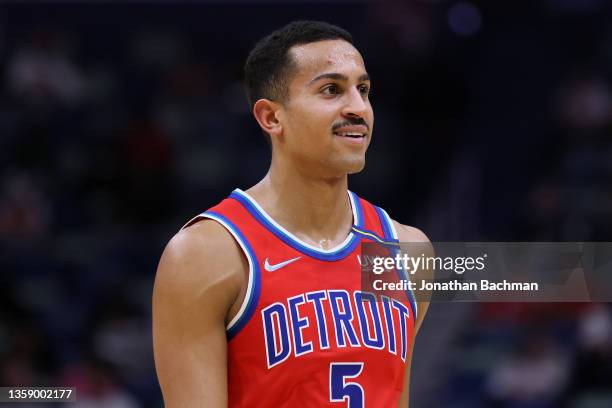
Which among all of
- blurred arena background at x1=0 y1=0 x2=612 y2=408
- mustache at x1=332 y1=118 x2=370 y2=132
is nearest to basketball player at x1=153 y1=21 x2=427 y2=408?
mustache at x1=332 y1=118 x2=370 y2=132

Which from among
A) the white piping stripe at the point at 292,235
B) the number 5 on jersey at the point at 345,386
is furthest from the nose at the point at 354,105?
the number 5 on jersey at the point at 345,386

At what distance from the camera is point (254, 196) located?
4000mm

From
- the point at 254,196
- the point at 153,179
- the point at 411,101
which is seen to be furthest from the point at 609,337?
the point at 254,196

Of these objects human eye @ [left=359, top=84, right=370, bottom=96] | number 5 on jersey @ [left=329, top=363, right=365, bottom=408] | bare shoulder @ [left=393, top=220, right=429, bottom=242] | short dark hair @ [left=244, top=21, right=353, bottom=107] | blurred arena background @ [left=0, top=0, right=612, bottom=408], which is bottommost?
number 5 on jersey @ [left=329, top=363, right=365, bottom=408]

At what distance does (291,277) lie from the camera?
3.75 metres

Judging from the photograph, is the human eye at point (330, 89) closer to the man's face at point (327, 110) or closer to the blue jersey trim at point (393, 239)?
the man's face at point (327, 110)

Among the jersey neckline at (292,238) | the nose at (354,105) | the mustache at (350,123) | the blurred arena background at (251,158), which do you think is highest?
the blurred arena background at (251,158)

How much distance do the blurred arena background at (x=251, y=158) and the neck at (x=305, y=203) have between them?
13.3 feet

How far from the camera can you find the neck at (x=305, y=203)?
393cm

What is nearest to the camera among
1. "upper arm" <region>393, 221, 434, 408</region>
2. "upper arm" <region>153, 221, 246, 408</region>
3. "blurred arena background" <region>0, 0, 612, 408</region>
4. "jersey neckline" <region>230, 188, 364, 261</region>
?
"upper arm" <region>153, 221, 246, 408</region>

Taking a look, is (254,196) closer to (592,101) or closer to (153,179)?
(153,179)

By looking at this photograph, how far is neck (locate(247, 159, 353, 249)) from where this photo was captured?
3.93 metres

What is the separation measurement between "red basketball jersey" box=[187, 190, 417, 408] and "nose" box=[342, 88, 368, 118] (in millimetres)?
485

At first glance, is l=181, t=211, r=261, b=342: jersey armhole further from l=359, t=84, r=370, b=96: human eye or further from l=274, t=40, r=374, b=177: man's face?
l=359, t=84, r=370, b=96: human eye
